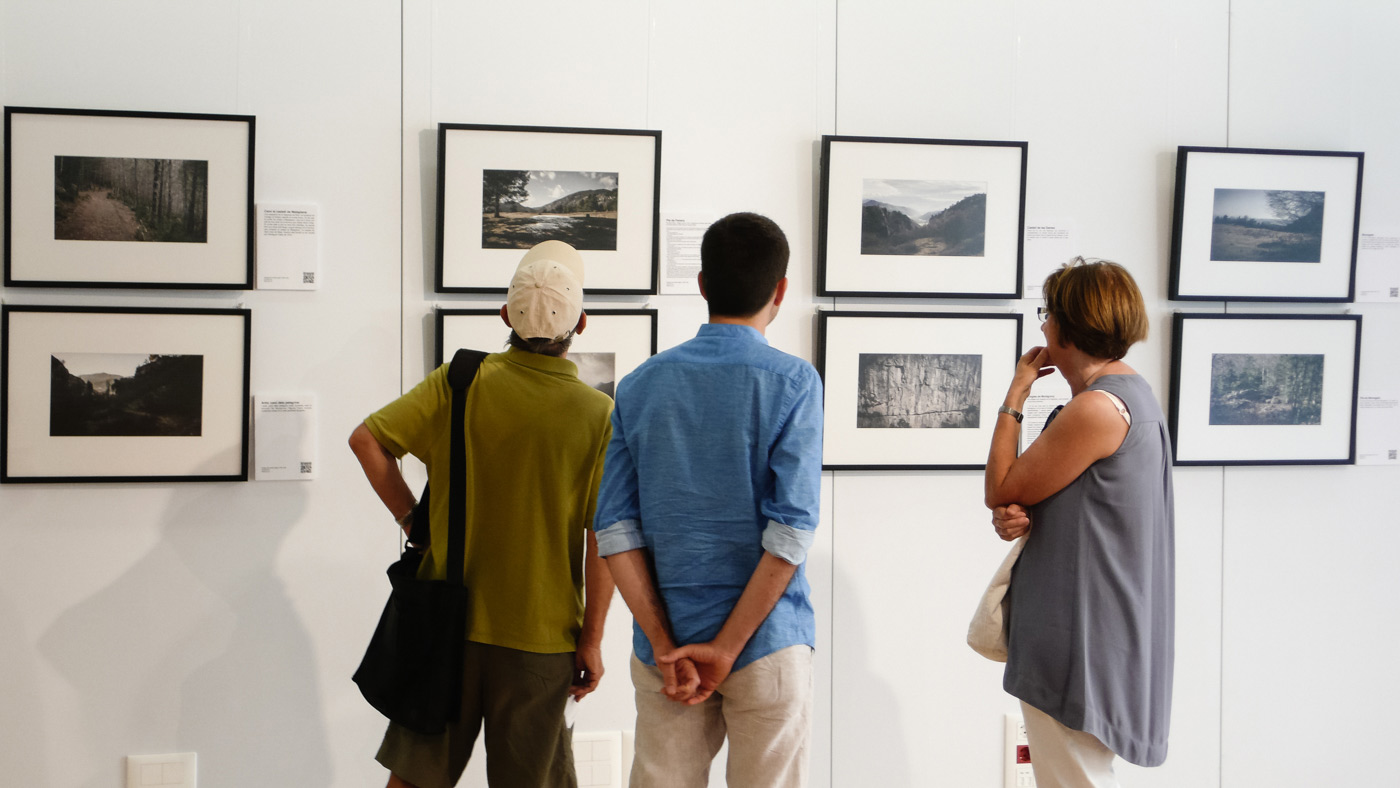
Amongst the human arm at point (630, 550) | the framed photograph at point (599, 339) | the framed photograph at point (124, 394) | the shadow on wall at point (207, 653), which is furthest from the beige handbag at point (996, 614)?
the framed photograph at point (124, 394)

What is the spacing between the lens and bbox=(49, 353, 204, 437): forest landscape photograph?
2.36 m

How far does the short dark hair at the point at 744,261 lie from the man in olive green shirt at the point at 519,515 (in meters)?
0.42

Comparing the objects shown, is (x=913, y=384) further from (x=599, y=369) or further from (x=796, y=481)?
(x=796, y=481)

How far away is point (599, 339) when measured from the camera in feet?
8.18

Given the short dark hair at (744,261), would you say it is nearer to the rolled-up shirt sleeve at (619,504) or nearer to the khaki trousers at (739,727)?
the rolled-up shirt sleeve at (619,504)

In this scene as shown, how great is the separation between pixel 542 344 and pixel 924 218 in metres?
1.38

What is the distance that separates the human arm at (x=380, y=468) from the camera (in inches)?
72.1

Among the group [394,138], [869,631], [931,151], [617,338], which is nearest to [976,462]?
[869,631]

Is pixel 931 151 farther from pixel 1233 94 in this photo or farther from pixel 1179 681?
pixel 1179 681

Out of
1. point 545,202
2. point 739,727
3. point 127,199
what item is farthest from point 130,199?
point 739,727

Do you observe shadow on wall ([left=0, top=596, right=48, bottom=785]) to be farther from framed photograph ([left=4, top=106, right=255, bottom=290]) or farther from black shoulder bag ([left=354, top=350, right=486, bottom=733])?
black shoulder bag ([left=354, top=350, right=486, bottom=733])

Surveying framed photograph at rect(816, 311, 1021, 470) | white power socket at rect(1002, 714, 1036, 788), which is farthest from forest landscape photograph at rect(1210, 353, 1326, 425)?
white power socket at rect(1002, 714, 1036, 788)

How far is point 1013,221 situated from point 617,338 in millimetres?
1290

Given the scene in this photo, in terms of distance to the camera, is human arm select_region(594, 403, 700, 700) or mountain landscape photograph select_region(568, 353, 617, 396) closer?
human arm select_region(594, 403, 700, 700)
